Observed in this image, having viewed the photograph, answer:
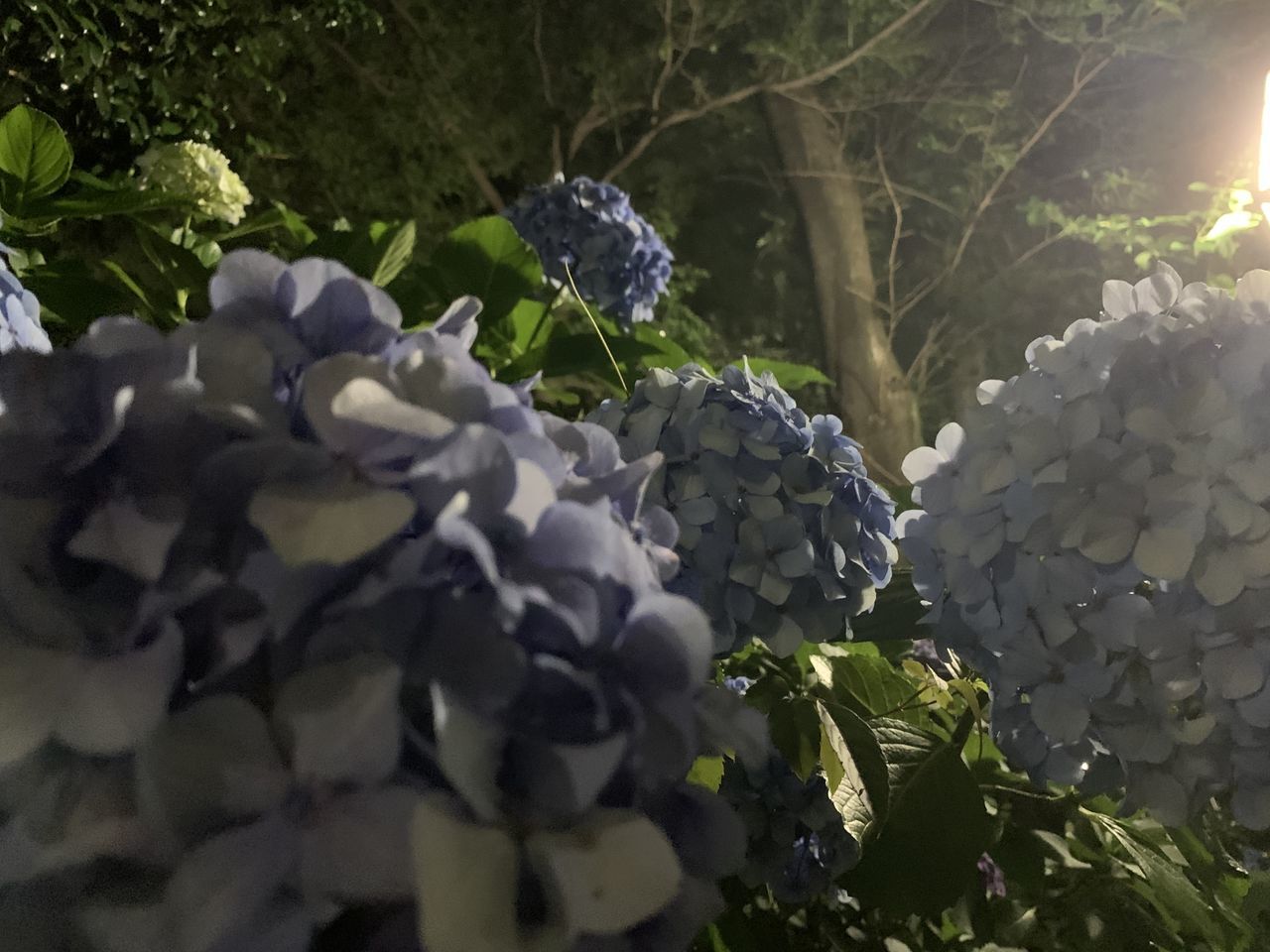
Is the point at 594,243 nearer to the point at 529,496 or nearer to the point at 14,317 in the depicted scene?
the point at 14,317

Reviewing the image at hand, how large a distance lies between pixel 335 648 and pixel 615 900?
0.19 ft

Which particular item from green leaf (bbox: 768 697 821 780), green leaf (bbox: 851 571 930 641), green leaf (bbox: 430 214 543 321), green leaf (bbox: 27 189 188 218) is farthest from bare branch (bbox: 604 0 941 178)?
green leaf (bbox: 768 697 821 780)

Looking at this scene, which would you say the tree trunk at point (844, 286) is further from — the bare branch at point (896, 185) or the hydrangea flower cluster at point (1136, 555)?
the hydrangea flower cluster at point (1136, 555)

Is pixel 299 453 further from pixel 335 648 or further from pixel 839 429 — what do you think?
pixel 839 429

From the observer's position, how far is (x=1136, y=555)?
314mm

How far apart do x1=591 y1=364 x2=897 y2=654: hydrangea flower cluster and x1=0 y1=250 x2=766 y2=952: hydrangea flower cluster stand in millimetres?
157

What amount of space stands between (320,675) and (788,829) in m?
0.30

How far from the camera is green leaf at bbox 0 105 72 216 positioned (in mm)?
586

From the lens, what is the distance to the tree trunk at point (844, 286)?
208cm

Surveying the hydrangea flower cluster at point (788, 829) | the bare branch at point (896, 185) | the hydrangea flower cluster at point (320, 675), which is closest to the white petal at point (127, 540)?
the hydrangea flower cluster at point (320, 675)

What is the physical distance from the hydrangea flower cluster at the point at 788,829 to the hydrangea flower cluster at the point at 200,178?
0.80m

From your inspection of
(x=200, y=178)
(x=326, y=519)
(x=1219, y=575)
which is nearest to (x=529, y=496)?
(x=326, y=519)

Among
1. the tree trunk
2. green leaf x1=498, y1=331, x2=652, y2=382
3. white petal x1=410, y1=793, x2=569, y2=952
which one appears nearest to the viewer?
white petal x1=410, y1=793, x2=569, y2=952

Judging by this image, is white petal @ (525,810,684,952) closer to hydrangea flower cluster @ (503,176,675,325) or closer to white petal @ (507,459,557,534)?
white petal @ (507,459,557,534)
